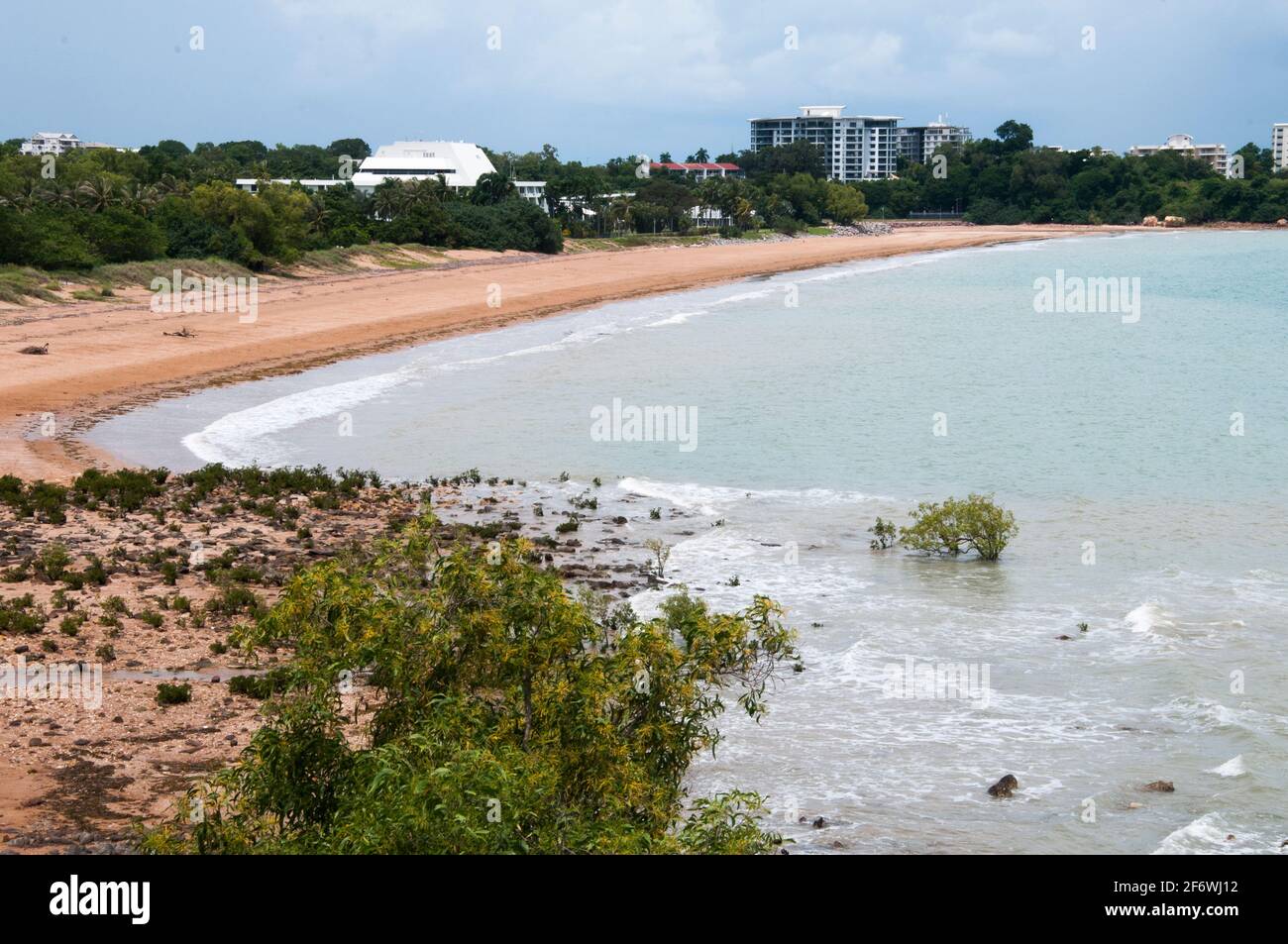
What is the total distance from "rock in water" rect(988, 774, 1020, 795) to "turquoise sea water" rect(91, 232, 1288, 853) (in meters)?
0.15

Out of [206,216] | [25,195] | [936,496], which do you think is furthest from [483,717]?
[206,216]

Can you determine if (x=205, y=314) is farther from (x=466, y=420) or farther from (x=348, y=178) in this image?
(x=348, y=178)

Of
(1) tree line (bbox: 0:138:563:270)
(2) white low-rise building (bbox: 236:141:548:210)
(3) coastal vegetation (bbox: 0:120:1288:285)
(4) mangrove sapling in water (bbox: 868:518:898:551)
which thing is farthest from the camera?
(2) white low-rise building (bbox: 236:141:548:210)

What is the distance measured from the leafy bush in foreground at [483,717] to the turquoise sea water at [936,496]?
3.53m

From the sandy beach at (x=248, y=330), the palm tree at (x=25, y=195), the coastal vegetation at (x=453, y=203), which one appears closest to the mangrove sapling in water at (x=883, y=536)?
the sandy beach at (x=248, y=330)

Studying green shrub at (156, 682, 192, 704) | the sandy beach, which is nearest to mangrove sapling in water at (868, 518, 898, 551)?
green shrub at (156, 682, 192, 704)

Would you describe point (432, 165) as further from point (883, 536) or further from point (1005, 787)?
point (1005, 787)

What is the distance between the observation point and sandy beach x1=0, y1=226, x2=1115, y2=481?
102ft

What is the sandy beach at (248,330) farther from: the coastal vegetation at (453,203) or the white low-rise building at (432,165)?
the white low-rise building at (432,165)

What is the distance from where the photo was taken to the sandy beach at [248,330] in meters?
31.2

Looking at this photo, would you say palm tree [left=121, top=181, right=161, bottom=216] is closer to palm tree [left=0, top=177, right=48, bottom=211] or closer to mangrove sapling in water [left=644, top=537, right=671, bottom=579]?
palm tree [left=0, top=177, right=48, bottom=211]

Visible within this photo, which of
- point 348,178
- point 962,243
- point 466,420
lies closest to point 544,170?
point 348,178

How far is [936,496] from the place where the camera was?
26312 millimetres

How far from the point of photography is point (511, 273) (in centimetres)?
7725
